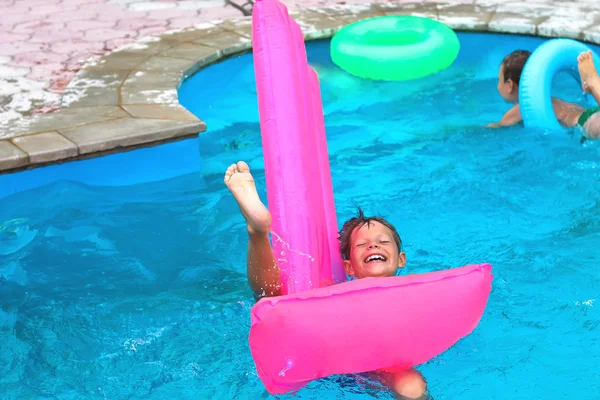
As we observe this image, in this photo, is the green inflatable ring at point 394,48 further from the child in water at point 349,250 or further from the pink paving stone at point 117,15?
the child in water at point 349,250

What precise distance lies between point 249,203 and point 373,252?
22.0 inches

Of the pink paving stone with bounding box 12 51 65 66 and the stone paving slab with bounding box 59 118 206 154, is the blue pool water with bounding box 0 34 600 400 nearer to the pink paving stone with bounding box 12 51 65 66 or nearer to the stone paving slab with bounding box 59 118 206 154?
the stone paving slab with bounding box 59 118 206 154

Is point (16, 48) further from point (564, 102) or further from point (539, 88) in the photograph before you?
point (564, 102)

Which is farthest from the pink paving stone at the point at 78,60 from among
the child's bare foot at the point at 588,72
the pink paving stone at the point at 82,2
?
the child's bare foot at the point at 588,72

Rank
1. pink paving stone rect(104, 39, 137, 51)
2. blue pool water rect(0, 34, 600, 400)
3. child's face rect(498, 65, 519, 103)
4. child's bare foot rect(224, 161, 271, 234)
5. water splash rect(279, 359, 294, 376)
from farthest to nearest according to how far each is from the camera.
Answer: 1. pink paving stone rect(104, 39, 137, 51)
2. child's face rect(498, 65, 519, 103)
3. blue pool water rect(0, 34, 600, 400)
4. child's bare foot rect(224, 161, 271, 234)
5. water splash rect(279, 359, 294, 376)

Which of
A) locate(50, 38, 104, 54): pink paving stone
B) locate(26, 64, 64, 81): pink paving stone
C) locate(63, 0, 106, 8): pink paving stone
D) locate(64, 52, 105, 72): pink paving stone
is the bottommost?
locate(26, 64, 64, 81): pink paving stone

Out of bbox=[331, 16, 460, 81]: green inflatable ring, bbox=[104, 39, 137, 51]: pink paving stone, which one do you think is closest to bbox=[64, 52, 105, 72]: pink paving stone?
bbox=[104, 39, 137, 51]: pink paving stone

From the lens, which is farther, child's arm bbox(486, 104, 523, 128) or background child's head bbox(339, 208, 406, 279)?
child's arm bbox(486, 104, 523, 128)

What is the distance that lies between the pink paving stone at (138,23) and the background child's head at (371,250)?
3.93 metres

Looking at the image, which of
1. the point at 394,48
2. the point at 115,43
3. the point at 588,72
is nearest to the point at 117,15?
the point at 115,43

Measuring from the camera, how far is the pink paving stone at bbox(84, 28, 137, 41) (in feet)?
20.9

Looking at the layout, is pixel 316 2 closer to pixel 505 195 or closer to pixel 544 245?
pixel 505 195

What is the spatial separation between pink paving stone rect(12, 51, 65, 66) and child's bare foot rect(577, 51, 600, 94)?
3.53 m

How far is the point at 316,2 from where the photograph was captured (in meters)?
7.20
